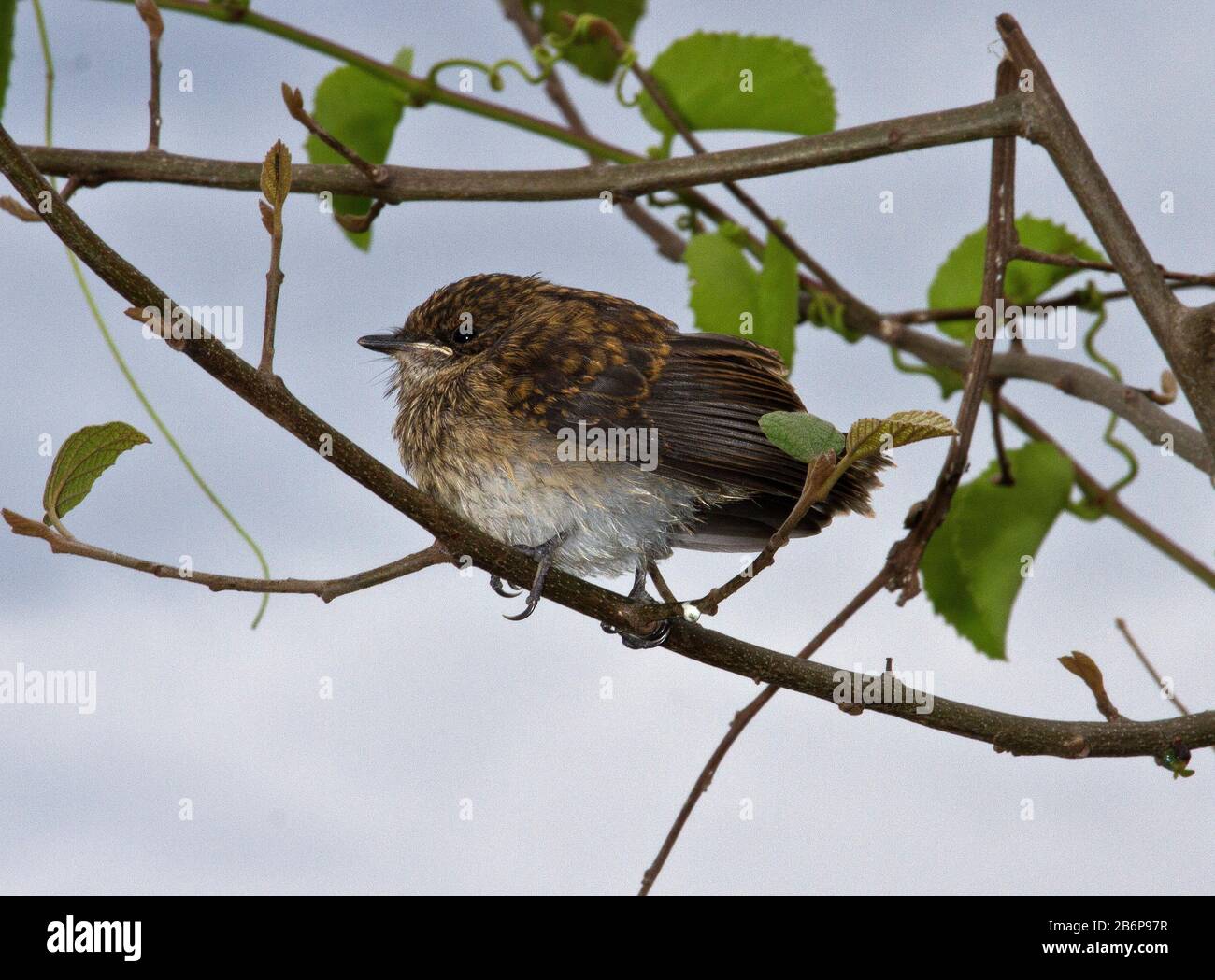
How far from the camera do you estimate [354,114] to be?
201 cm

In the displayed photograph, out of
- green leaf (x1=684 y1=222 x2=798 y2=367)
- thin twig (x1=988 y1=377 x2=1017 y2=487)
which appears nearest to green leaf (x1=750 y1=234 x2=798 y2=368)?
green leaf (x1=684 y1=222 x2=798 y2=367)

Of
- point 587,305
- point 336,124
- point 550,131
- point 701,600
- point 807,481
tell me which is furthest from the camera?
point 550,131

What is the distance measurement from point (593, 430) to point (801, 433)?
38cm

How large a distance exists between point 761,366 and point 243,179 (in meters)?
0.73

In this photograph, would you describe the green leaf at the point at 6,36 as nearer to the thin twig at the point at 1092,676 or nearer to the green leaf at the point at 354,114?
the green leaf at the point at 354,114

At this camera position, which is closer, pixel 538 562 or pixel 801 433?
pixel 801 433

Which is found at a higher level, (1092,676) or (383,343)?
(383,343)

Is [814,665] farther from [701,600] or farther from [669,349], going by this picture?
[669,349]

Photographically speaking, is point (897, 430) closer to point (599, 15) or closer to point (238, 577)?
point (238, 577)

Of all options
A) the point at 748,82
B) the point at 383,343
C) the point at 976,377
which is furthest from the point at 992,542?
the point at 383,343

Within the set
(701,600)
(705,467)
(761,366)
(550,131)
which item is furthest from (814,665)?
(550,131)

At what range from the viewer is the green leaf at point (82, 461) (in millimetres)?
1215

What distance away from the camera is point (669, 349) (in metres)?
1.53

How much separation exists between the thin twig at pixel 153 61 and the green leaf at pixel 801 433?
2.96ft
